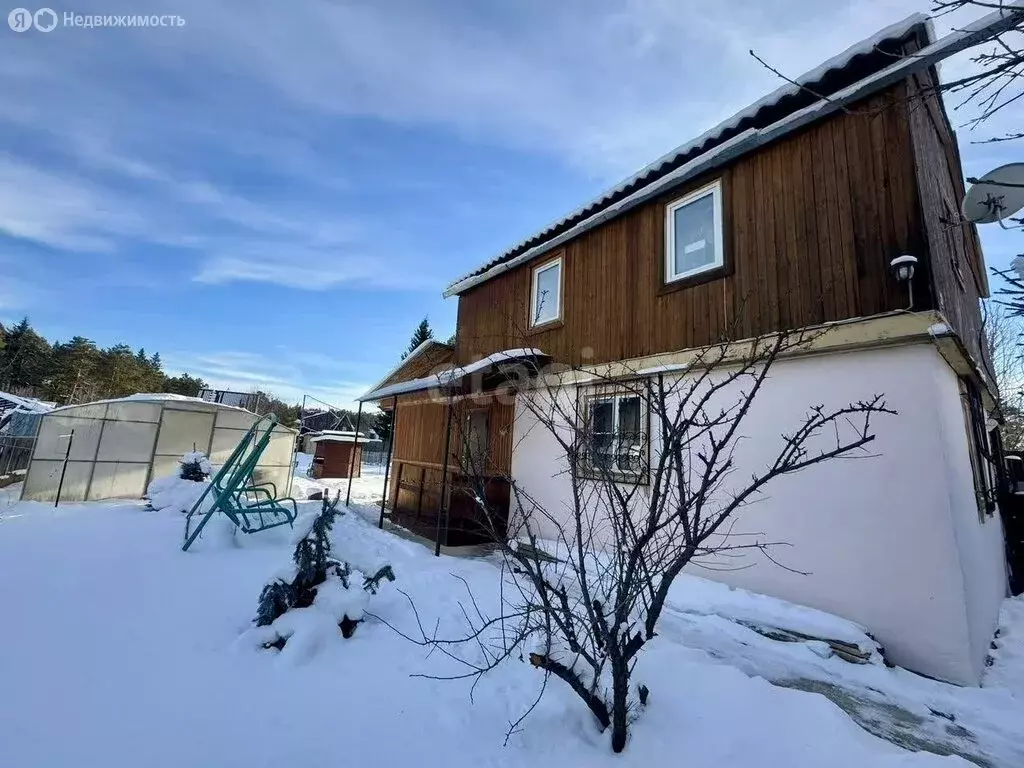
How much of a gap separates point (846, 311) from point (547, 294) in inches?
186

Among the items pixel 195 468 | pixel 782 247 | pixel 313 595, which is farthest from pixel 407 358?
pixel 782 247

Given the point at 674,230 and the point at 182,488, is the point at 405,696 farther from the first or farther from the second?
the point at 182,488

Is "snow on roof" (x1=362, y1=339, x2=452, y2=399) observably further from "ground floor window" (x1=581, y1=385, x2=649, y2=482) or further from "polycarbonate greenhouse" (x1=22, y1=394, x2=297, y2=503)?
"ground floor window" (x1=581, y1=385, x2=649, y2=482)

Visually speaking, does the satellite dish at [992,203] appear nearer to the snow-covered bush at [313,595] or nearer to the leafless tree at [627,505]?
the leafless tree at [627,505]

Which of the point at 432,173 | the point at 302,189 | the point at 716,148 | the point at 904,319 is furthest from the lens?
the point at 302,189

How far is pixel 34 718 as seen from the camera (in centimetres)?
223

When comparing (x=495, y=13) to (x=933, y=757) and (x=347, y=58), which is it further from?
(x=933, y=757)

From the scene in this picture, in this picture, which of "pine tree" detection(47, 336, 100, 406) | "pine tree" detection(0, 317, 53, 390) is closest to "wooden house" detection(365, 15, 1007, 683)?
"pine tree" detection(47, 336, 100, 406)

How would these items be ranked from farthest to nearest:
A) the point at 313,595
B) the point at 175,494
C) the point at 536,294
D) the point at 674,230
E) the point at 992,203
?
1. the point at 175,494
2. the point at 536,294
3. the point at 674,230
4. the point at 313,595
5. the point at 992,203

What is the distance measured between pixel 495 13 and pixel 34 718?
7967 mm

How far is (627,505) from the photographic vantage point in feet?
8.34

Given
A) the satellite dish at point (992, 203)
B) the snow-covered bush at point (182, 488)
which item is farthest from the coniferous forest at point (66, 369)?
the satellite dish at point (992, 203)

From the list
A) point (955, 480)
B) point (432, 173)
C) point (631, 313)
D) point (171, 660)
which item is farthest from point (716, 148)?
point (171, 660)

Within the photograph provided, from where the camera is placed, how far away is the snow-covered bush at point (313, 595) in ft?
10.6
